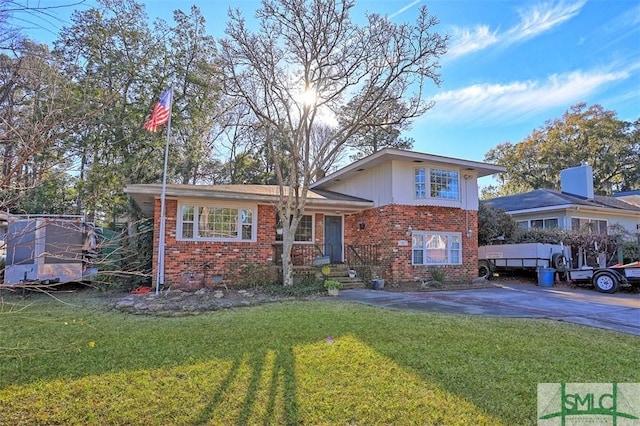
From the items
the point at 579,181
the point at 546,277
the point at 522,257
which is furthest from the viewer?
the point at 579,181

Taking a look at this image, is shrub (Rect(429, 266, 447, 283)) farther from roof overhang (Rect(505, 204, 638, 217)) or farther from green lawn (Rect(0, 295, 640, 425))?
roof overhang (Rect(505, 204, 638, 217))

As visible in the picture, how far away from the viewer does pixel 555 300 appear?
31.6ft

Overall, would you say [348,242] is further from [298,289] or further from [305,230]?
[298,289]

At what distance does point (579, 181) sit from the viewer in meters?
21.2

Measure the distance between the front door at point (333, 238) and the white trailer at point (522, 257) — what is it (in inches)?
243

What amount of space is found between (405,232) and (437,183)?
7.43 ft

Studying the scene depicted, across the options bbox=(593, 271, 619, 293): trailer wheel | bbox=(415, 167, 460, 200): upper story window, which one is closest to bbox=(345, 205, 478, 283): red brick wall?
bbox=(415, 167, 460, 200): upper story window

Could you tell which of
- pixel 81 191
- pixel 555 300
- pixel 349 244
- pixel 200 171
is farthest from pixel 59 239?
pixel 200 171

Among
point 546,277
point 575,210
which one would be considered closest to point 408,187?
point 546,277

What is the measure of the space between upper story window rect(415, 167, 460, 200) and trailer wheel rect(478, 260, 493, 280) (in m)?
3.67

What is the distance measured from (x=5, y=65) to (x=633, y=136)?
126 feet

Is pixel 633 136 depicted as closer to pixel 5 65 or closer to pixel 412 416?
pixel 412 416

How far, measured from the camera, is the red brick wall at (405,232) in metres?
12.9

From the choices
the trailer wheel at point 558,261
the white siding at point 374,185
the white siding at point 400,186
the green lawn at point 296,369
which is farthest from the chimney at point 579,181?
the green lawn at point 296,369
